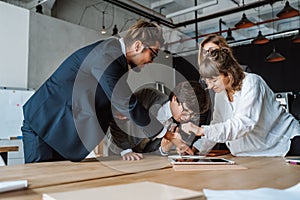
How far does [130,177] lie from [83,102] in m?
0.46

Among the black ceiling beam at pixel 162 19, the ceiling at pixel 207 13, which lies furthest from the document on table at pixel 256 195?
the black ceiling beam at pixel 162 19

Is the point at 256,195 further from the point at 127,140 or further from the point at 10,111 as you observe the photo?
the point at 10,111

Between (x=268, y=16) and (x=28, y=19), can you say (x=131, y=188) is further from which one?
(x=268, y=16)

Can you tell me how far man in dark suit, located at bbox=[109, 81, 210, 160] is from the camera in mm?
1636

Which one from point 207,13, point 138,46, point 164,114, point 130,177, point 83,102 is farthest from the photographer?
point 207,13

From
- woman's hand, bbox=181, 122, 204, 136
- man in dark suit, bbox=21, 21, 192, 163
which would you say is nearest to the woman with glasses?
woman's hand, bbox=181, 122, 204, 136

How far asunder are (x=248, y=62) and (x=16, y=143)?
5.46 meters

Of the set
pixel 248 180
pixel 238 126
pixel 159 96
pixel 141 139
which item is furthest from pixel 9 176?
pixel 159 96

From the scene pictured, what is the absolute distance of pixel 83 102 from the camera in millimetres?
1248

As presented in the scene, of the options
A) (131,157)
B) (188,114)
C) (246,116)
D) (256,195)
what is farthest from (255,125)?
(256,195)

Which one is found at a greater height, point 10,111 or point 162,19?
point 162,19

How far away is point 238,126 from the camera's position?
1396 millimetres

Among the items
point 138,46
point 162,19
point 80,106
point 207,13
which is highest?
point 207,13

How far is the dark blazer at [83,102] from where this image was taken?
122 centimetres
